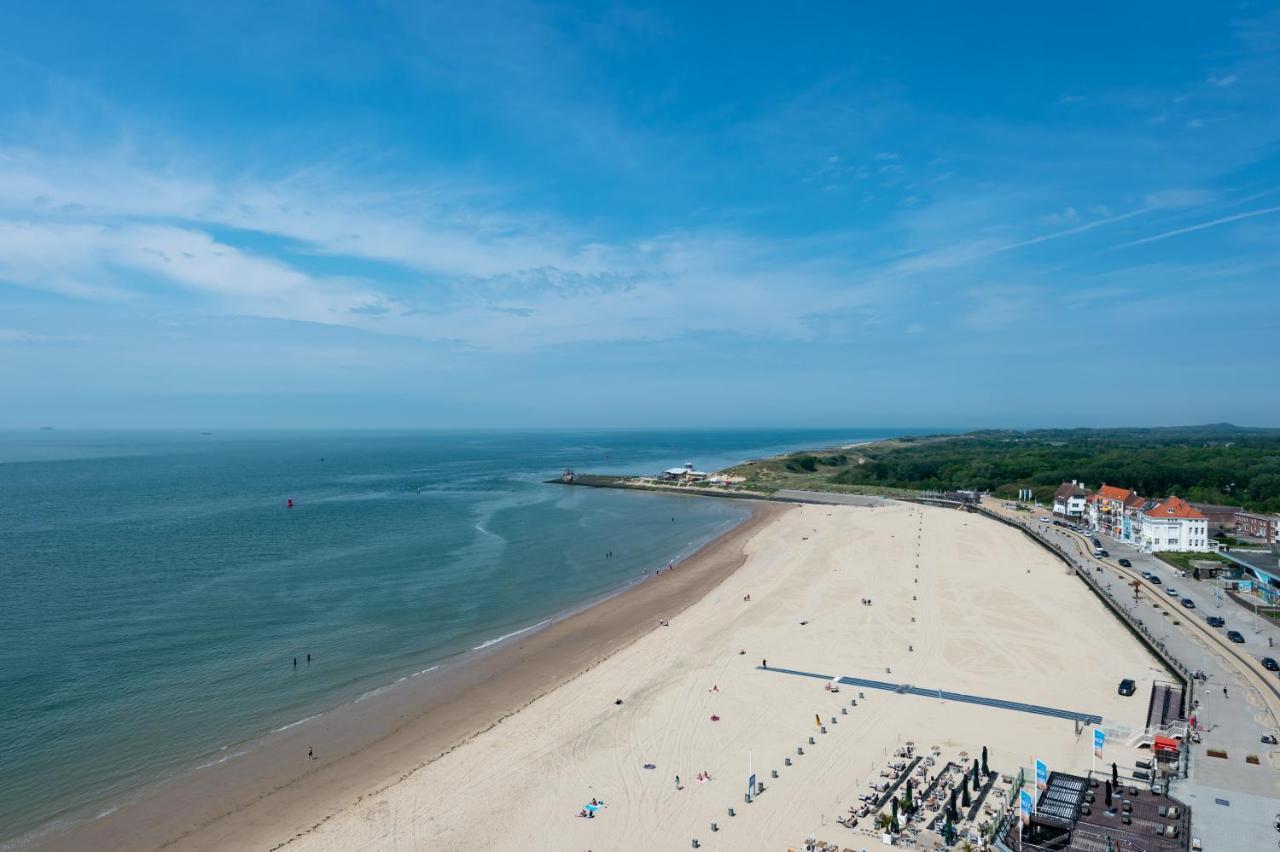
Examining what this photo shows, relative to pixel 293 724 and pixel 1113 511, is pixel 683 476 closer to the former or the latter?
pixel 1113 511

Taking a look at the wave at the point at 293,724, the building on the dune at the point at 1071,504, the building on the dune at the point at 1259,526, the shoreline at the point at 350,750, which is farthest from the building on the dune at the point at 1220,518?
the wave at the point at 293,724

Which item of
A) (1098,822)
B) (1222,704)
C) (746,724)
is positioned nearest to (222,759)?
(746,724)

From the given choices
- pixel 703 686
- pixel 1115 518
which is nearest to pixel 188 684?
pixel 703 686

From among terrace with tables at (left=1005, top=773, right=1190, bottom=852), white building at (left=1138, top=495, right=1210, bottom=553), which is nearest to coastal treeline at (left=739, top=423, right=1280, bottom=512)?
white building at (left=1138, top=495, right=1210, bottom=553)

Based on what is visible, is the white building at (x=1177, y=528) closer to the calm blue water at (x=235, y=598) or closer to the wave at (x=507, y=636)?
the calm blue water at (x=235, y=598)

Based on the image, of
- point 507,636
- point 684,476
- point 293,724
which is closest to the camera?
point 293,724
